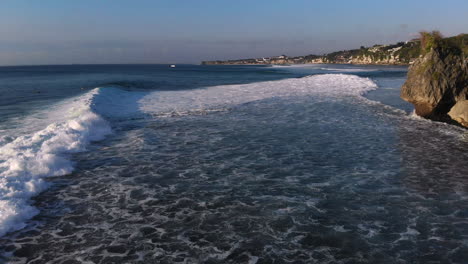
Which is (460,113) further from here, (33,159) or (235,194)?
(33,159)

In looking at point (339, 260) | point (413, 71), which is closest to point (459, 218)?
point (339, 260)

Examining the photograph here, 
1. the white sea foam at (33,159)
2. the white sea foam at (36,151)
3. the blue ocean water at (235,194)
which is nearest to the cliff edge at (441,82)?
the blue ocean water at (235,194)

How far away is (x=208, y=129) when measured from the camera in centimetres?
1537

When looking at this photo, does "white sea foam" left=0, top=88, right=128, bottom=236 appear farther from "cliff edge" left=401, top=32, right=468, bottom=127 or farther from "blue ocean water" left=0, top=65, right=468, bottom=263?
"cliff edge" left=401, top=32, right=468, bottom=127

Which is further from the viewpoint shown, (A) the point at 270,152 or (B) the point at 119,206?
(A) the point at 270,152

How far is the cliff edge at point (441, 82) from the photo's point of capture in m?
16.5

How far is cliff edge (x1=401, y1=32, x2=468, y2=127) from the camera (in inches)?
651

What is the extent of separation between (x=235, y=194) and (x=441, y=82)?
14.3 meters

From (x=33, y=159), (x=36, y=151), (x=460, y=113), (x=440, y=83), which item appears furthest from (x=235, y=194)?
(x=440, y=83)

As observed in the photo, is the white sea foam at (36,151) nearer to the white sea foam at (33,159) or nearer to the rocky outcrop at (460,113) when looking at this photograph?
the white sea foam at (33,159)

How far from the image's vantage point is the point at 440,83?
16.8 metres

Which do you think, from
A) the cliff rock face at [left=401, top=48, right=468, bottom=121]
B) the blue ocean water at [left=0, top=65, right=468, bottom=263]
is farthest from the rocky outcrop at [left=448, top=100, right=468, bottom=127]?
the blue ocean water at [left=0, top=65, right=468, bottom=263]

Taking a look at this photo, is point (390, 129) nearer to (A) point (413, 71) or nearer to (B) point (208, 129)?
(A) point (413, 71)

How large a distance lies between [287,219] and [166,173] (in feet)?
13.6
